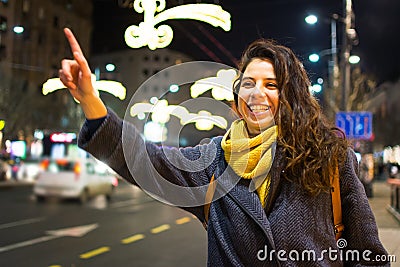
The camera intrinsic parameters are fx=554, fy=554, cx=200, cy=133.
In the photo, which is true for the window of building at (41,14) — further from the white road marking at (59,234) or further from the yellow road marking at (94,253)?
the yellow road marking at (94,253)

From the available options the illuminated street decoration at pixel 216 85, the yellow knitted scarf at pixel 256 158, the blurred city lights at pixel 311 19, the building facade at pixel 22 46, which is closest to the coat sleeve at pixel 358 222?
the yellow knitted scarf at pixel 256 158

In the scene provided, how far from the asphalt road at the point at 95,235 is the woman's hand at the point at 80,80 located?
15.8 feet

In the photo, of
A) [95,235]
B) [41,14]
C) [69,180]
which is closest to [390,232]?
[95,235]

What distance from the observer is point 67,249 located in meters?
6.80

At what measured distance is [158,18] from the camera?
2.98 meters

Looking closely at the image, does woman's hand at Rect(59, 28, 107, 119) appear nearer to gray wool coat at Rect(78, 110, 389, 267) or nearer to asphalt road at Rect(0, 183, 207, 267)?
gray wool coat at Rect(78, 110, 389, 267)

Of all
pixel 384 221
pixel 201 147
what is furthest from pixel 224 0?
pixel 384 221

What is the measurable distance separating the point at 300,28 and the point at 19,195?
10.2 metres

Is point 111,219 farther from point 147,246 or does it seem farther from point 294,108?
point 294,108

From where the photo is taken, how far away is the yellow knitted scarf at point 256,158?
60.2 inches

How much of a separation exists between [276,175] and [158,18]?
1.69 meters

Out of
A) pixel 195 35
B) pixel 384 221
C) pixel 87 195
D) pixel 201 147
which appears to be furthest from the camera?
pixel 87 195

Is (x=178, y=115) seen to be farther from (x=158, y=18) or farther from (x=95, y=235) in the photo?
(x=95, y=235)

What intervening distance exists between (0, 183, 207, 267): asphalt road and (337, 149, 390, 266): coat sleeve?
4.41 m
